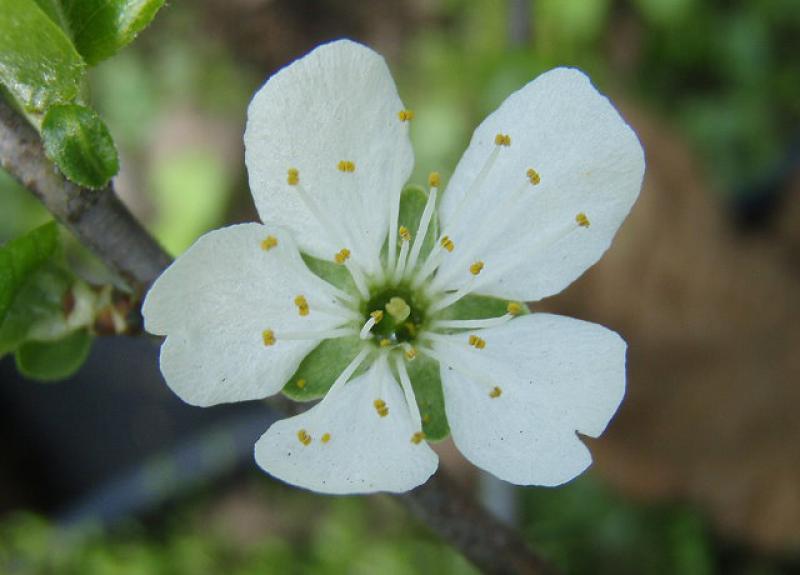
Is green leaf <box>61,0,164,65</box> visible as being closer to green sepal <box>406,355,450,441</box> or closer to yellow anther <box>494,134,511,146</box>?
yellow anther <box>494,134,511,146</box>

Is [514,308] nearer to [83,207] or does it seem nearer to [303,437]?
[303,437]

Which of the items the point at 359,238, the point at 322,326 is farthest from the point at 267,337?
the point at 359,238

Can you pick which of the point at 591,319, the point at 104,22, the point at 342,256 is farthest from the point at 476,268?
the point at 591,319

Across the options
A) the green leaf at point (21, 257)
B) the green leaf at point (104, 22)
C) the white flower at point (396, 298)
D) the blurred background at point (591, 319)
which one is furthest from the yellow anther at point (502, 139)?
the blurred background at point (591, 319)

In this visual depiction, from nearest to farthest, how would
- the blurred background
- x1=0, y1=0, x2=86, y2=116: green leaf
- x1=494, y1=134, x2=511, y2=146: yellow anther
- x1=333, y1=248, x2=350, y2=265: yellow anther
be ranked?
Result: x1=0, y1=0, x2=86, y2=116: green leaf → x1=494, y1=134, x2=511, y2=146: yellow anther → x1=333, y1=248, x2=350, y2=265: yellow anther → the blurred background

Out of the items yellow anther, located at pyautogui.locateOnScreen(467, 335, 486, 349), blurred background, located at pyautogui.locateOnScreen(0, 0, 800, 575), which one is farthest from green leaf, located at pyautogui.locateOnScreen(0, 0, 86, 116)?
blurred background, located at pyautogui.locateOnScreen(0, 0, 800, 575)

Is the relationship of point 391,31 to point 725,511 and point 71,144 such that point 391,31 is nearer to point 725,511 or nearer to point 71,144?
point 725,511
